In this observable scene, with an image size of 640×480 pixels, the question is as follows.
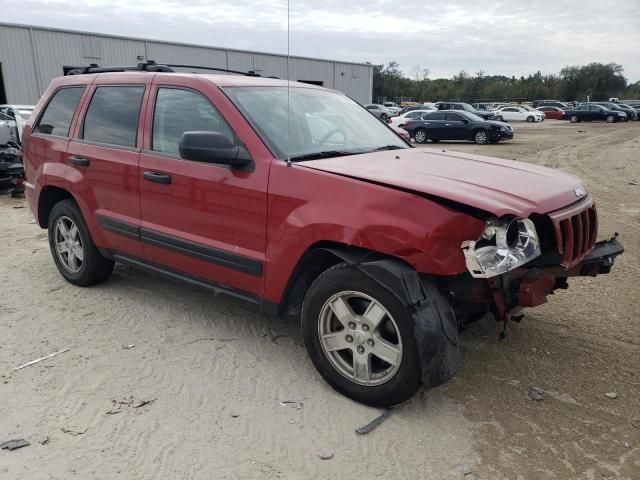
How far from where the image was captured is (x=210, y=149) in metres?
3.36

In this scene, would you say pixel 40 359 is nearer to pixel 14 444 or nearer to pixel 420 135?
pixel 14 444

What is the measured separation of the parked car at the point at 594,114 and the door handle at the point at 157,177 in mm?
44842

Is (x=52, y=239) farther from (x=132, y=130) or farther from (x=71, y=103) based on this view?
(x=132, y=130)

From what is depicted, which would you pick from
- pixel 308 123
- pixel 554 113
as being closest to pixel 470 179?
pixel 308 123

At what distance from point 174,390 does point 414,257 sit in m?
1.67

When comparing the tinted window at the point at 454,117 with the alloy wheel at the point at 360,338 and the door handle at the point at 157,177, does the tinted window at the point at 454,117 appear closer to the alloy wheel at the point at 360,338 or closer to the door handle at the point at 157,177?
the door handle at the point at 157,177

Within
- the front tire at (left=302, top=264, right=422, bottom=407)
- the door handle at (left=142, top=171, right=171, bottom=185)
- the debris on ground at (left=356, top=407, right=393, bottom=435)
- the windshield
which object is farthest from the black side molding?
the debris on ground at (left=356, top=407, right=393, bottom=435)

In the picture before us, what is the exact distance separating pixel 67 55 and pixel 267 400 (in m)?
32.1

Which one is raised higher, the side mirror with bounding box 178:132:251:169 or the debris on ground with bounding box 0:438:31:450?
the side mirror with bounding box 178:132:251:169

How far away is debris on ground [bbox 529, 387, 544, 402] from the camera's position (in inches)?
130

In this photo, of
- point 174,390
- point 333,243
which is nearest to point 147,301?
point 174,390

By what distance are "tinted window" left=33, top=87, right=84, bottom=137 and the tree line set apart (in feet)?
259

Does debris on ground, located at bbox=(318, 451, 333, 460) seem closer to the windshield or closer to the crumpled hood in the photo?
the crumpled hood

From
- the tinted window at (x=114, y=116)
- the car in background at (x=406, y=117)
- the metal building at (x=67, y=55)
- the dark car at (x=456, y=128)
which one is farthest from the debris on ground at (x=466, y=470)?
the metal building at (x=67, y=55)
